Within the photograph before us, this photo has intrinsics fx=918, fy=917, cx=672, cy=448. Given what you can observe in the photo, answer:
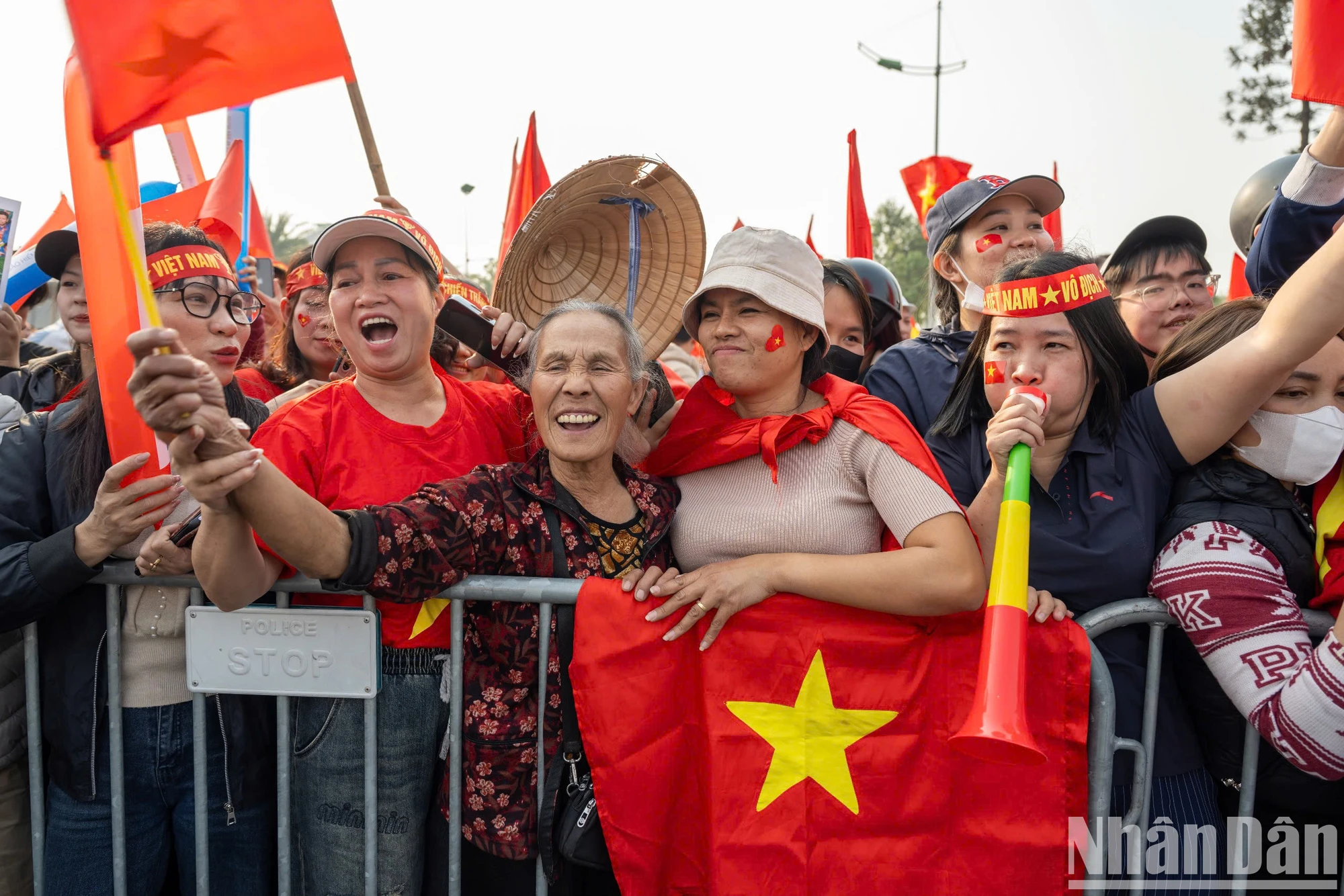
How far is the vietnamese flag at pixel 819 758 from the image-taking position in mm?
2178

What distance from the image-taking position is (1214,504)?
91.9 inches

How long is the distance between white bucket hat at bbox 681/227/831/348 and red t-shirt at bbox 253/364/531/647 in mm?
817

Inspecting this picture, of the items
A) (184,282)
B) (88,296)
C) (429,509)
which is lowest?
(429,509)

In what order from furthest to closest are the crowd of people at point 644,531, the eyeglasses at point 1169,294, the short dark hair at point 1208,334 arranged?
the eyeglasses at point 1169,294, the short dark hair at point 1208,334, the crowd of people at point 644,531

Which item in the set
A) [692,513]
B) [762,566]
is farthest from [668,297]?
[762,566]

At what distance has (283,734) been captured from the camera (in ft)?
7.71

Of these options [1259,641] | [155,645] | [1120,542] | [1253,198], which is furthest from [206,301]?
[1253,198]

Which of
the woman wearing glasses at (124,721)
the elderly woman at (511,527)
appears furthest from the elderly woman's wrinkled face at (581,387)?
the woman wearing glasses at (124,721)

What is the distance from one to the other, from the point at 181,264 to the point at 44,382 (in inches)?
38.5

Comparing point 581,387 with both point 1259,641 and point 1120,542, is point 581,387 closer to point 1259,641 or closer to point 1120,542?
point 1120,542

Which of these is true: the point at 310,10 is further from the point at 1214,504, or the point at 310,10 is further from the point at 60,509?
the point at 1214,504

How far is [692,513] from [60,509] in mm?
1700

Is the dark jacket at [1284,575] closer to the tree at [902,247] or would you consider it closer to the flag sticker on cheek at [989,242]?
the flag sticker on cheek at [989,242]

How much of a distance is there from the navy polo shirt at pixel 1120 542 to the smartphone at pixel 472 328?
1669 millimetres
